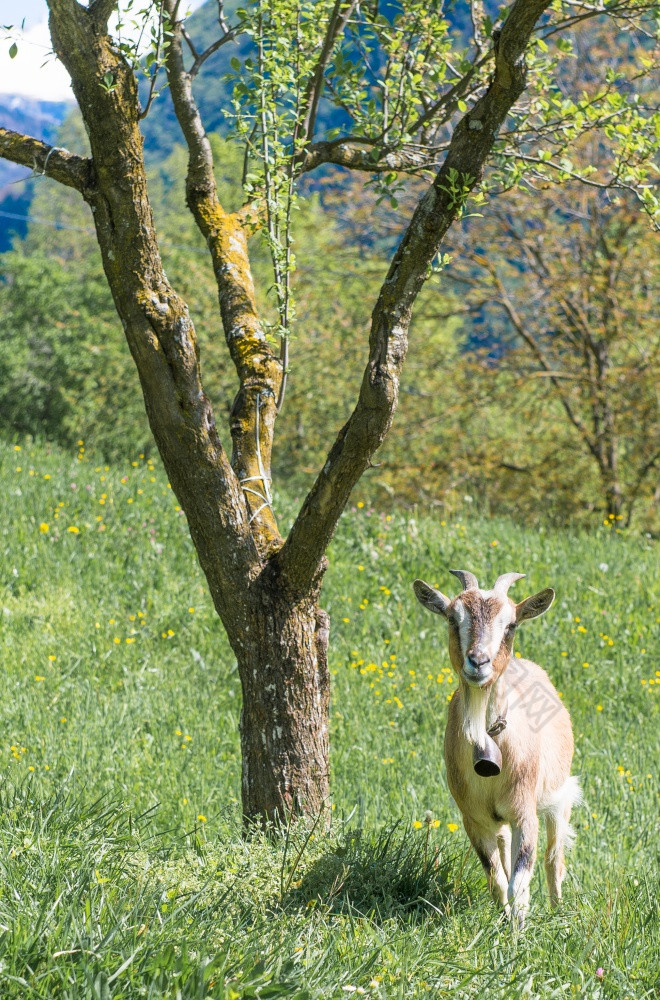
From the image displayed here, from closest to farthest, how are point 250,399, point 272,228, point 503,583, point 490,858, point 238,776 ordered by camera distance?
point 503,583, point 490,858, point 272,228, point 250,399, point 238,776

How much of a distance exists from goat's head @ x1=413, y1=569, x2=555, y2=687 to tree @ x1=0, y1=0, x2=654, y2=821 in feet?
2.85

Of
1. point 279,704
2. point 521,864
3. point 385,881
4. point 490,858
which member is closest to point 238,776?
point 279,704

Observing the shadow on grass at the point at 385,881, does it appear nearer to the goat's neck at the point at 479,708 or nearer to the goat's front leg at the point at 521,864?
the goat's front leg at the point at 521,864

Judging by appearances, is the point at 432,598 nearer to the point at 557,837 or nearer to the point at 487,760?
the point at 487,760

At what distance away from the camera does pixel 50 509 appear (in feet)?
31.4

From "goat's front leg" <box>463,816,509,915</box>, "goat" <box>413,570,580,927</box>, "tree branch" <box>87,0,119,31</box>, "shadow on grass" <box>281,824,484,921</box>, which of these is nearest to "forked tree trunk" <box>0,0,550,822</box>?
"tree branch" <box>87,0,119,31</box>

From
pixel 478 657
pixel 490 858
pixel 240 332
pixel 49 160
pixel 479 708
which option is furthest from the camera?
pixel 240 332

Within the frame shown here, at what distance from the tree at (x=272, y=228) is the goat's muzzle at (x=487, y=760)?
1.16 m

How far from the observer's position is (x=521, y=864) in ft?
12.5

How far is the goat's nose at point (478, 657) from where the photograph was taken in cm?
351

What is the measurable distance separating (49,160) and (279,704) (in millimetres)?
2689

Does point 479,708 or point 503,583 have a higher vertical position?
point 503,583

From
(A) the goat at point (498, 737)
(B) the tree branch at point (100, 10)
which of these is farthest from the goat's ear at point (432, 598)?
(B) the tree branch at point (100, 10)

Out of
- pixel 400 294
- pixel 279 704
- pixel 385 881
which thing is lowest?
pixel 385 881
